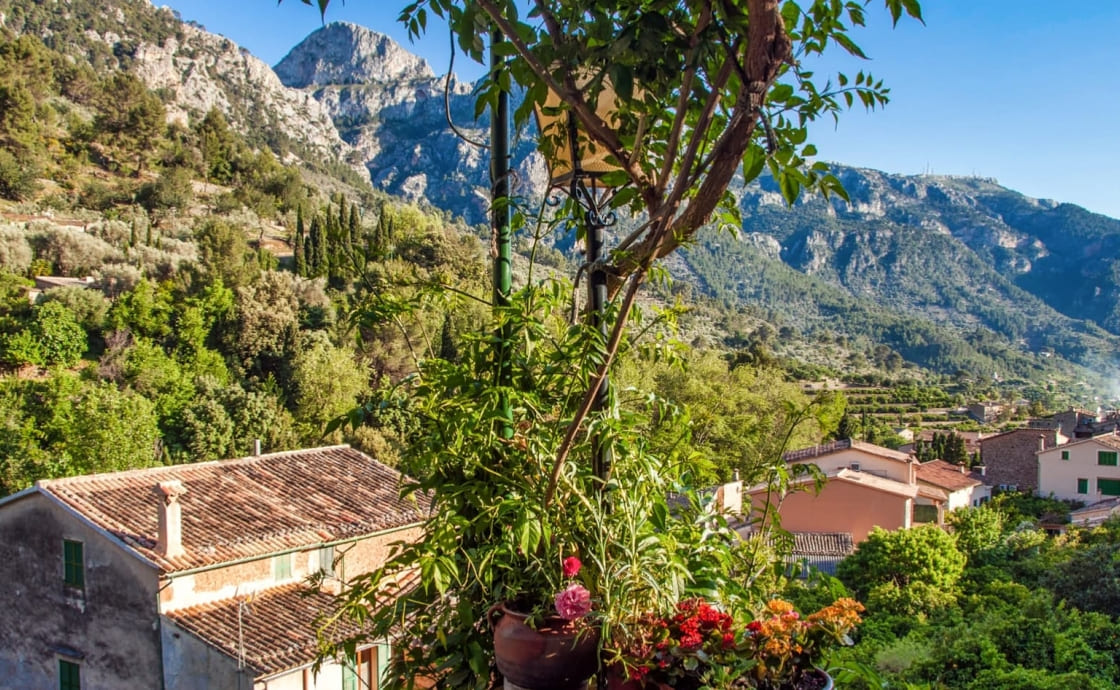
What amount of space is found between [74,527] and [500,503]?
11715 millimetres

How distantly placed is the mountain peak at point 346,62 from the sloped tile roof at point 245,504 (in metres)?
117

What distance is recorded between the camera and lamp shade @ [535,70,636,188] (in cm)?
170

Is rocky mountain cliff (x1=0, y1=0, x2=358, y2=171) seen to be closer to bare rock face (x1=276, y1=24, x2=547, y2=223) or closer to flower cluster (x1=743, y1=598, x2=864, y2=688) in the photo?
bare rock face (x1=276, y1=24, x2=547, y2=223)

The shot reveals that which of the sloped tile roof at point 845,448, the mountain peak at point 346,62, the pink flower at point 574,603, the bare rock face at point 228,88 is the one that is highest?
the mountain peak at point 346,62

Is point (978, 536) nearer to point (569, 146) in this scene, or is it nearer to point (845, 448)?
point (845, 448)

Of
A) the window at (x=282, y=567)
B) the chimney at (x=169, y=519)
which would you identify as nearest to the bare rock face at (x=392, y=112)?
the window at (x=282, y=567)

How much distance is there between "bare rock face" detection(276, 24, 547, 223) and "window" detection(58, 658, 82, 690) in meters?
63.0

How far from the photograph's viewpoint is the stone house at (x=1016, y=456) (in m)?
32.0

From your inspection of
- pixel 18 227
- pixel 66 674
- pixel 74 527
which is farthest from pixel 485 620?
pixel 18 227

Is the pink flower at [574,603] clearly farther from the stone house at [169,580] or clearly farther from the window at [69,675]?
the window at [69,675]

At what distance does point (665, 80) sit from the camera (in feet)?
4.06

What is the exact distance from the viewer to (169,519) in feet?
33.5

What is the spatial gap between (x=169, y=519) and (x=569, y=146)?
33.4ft

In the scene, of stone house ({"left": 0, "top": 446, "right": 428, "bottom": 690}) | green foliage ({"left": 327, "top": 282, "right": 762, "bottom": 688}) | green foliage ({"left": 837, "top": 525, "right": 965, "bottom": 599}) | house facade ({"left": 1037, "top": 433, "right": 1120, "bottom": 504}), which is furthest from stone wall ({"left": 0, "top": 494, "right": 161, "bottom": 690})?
house facade ({"left": 1037, "top": 433, "right": 1120, "bottom": 504})
